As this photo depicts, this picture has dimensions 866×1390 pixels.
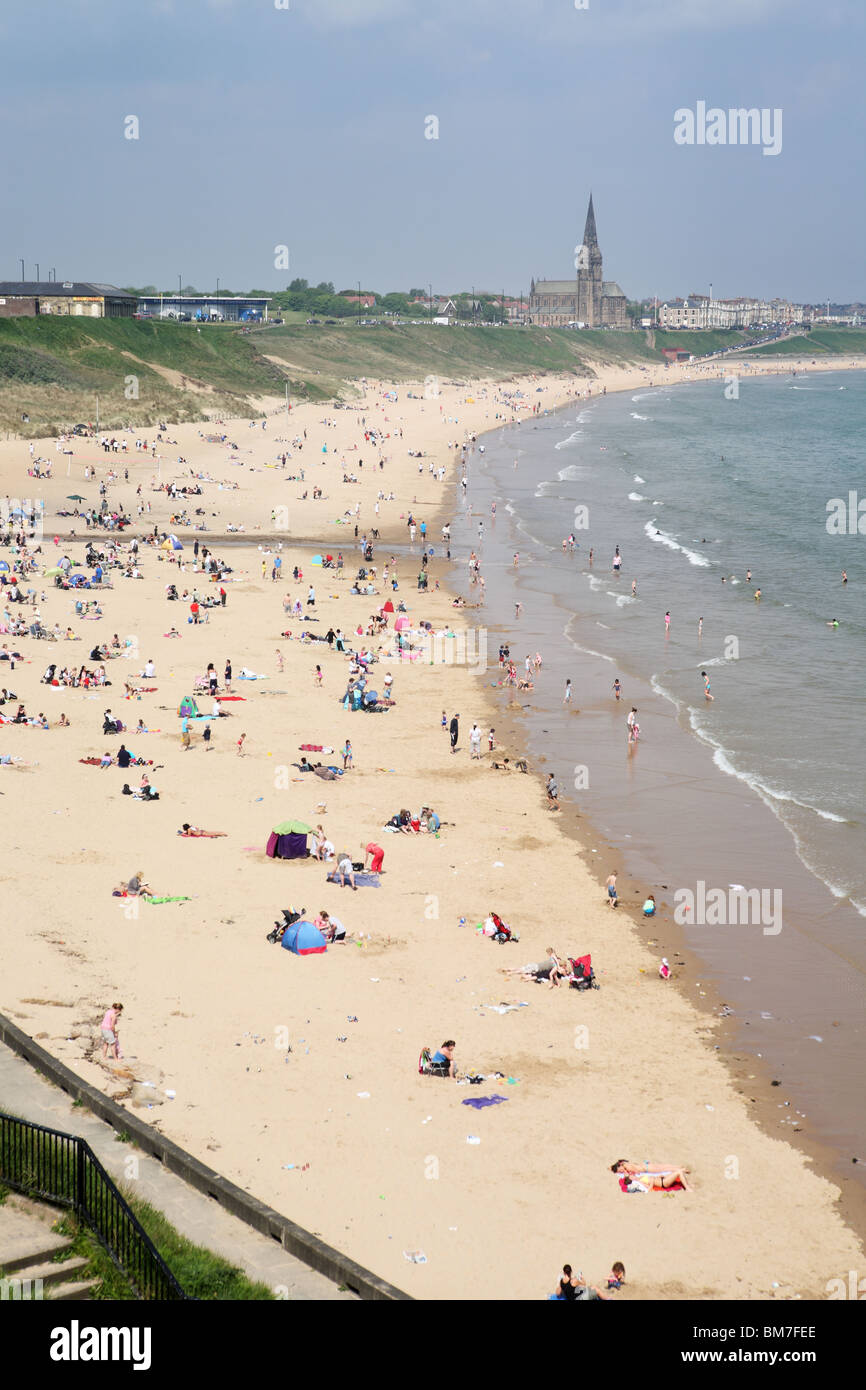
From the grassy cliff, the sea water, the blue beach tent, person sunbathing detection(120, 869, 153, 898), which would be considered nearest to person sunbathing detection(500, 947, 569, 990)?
the sea water

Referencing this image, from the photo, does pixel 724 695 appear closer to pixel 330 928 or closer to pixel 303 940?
pixel 330 928

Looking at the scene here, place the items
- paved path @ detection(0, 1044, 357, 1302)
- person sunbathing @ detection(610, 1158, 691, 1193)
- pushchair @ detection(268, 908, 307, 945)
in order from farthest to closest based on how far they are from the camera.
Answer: pushchair @ detection(268, 908, 307, 945) → person sunbathing @ detection(610, 1158, 691, 1193) → paved path @ detection(0, 1044, 357, 1302)

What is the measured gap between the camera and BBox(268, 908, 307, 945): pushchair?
62.6 ft

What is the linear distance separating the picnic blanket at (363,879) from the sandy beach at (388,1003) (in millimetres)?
189

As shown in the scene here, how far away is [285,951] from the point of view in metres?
18.8

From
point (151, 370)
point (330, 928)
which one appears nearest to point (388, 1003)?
point (330, 928)

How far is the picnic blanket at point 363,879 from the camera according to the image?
21.5 m

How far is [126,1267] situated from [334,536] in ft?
160

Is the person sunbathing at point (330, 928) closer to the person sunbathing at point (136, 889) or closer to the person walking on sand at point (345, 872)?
the person walking on sand at point (345, 872)

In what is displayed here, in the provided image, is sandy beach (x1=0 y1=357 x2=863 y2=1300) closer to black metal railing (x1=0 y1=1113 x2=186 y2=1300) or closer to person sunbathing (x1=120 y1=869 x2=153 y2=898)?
person sunbathing (x1=120 y1=869 x2=153 y2=898)

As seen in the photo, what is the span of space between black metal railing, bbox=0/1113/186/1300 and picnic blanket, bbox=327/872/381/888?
1022cm

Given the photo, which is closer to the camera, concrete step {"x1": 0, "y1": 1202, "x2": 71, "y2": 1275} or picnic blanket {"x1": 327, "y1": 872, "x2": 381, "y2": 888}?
concrete step {"x1": 0, "y1": 1202, "x2": 71, "y2": 1275}

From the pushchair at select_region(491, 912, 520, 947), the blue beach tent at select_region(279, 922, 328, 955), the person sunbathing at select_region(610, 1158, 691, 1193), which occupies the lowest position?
the person sunbathing at select_region(610, 1158, 691, 1193)

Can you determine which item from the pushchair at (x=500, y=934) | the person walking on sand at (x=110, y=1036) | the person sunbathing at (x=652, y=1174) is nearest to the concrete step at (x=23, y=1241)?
the person walking on sand at (x=110, y=1036)
